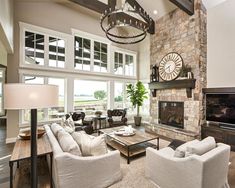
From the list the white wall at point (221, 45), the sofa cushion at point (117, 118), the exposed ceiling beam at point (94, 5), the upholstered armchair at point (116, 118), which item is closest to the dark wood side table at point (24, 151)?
the upholstered armchair at point (116, 118)

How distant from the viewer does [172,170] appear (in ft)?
7.15

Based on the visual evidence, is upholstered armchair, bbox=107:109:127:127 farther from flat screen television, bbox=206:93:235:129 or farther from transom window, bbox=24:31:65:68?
flat screen television, bbox=206:93:235:129

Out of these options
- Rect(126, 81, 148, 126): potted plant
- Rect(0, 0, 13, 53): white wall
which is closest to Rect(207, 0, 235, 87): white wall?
Rect(126, 81, 148, 126): potted plant

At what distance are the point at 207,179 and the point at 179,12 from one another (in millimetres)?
5306

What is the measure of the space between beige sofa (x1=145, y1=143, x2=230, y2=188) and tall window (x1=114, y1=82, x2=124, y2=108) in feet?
16.3

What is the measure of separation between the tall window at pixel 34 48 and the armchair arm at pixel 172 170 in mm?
4859

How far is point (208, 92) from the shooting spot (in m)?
4.59

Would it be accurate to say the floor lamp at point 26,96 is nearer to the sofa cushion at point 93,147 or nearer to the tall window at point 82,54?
the sofa cushion at point 93,147

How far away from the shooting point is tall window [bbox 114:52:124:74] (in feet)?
24.4

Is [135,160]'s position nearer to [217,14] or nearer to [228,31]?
[228,31]

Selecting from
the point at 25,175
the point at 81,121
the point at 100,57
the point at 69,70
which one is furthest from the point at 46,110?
the point at 100,57

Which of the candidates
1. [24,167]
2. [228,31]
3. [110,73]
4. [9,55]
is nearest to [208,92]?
[228,31]

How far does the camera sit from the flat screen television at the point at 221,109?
13.5 feet

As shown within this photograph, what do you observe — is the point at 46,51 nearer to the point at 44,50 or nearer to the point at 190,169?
the point at 44,50
